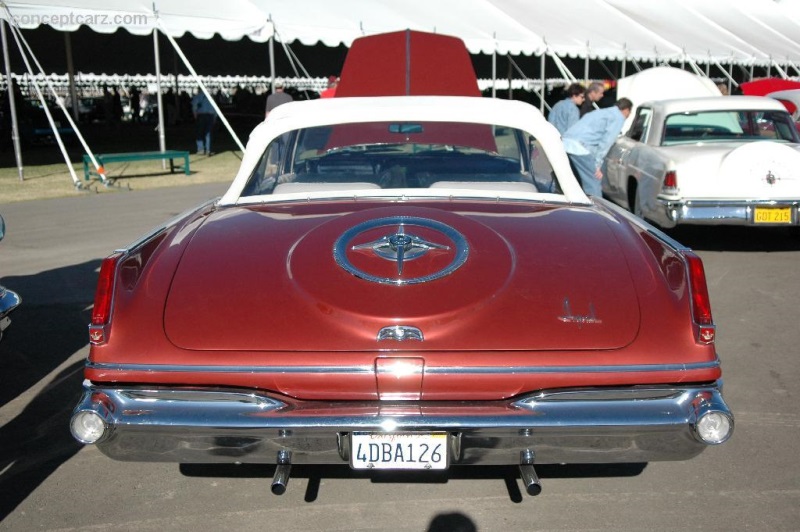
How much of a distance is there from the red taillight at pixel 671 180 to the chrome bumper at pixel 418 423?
18.5ft

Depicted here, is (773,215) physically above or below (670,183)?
below

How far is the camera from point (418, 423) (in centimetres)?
271

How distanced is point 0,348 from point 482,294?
3.81m

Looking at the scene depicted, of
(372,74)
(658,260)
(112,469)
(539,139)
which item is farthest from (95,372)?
(372,74)

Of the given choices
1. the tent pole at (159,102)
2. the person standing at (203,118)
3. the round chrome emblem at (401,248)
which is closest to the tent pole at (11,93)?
the tent pole at (159,102)

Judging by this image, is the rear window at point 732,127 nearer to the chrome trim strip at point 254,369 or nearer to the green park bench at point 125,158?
the chrome trim strip at point 254,369

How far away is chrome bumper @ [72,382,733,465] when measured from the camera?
8.98 ft

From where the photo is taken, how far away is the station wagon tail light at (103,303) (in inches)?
115

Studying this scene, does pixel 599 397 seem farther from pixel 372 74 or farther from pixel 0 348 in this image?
pixel 372 74

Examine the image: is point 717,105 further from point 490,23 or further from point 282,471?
point 490,23

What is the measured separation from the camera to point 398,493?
11.2ft

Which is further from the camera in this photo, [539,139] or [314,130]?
[314,130]

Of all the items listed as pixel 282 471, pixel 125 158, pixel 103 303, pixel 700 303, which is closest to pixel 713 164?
pixel 700 303
